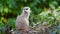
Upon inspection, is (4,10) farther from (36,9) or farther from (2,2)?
(36,9)

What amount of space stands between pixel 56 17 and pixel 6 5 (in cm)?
356

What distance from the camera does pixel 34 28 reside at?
403 centimetres

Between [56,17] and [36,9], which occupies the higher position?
[56,17]

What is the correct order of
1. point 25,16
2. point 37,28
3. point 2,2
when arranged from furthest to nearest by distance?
point 2,2 → point 25,16 → point 37,28

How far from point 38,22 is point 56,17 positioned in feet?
0.91

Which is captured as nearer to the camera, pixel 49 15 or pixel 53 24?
pixel 53 24

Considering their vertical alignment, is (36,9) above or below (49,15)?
below

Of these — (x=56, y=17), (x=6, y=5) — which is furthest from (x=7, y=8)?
(x=56, y=17)

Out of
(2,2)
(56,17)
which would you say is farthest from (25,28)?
(2,2)

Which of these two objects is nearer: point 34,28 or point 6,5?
point 34,28

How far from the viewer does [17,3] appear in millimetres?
7832

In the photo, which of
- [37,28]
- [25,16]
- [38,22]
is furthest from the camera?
[25,16]

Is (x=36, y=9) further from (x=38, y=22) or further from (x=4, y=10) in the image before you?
(x=38, y=22)

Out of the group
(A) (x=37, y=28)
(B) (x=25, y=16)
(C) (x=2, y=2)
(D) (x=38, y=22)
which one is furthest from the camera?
(C) (x=2, y=2)
